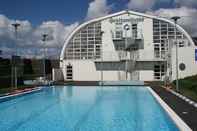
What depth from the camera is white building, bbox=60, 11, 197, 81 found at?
39094mm

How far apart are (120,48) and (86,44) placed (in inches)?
168

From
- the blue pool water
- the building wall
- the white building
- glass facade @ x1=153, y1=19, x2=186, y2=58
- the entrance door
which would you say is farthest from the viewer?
the entrance door

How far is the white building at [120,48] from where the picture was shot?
128ft

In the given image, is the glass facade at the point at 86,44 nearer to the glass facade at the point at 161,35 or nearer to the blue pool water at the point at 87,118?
the glass facade at the point at 161,35

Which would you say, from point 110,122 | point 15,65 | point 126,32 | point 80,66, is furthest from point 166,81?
point 110,122

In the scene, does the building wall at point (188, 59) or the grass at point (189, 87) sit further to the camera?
the building wall at point (188, 59)

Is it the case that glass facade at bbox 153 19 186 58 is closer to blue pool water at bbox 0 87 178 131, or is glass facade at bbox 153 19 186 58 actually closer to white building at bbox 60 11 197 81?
white building at bbox 60 11 197 81

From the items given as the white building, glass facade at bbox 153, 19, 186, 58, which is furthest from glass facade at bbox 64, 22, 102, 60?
glass facade at bbox 153, 19, 186, 58

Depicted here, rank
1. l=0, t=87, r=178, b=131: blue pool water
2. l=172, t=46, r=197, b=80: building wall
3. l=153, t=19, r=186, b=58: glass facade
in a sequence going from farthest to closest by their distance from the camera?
1. l=153, t=19, r=186, b=58: glass facade
2. l=172, t=46, r=197, b=80: building wall
3. l=0, t=87, r=178, b=131: blue pool water

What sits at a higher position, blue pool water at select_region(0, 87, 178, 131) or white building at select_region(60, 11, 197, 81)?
white building at select_region(60, 11, 197, 81)

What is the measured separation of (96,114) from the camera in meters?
14.7

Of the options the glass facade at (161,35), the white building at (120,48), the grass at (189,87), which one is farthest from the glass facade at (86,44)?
the grass at (189,87)

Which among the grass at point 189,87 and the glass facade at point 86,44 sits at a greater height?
the glass facade at point 86,44

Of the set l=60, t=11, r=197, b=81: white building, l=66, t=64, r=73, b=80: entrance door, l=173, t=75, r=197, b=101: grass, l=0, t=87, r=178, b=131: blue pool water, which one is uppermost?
l=60, t=11, r=197, b=81: white building
